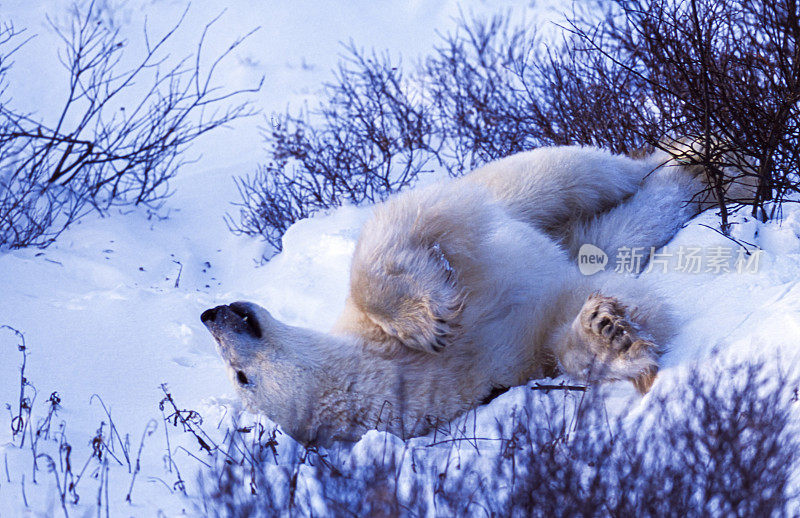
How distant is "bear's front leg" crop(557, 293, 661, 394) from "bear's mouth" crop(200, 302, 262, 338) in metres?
1.22

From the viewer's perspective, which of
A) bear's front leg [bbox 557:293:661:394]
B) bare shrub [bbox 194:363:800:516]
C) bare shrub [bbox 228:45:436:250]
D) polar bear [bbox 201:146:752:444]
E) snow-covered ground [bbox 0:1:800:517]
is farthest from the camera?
bare shrub [bbox 228:45:436:250]

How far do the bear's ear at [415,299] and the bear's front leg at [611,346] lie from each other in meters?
0.47

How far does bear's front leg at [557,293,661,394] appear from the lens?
2844mm

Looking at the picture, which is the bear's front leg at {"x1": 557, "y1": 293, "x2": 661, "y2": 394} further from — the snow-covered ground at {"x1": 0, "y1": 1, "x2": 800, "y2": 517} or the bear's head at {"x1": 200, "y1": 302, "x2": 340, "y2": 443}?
the bear's head at {"x1": 200, "y1": 302, "x2": 340, "y2": 443}

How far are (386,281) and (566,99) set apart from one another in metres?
2.96

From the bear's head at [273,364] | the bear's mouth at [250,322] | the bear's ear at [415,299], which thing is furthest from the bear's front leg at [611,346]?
the bear's mouth at [250,322]

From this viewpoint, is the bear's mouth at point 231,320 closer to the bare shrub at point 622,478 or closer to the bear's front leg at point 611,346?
the bare shrub at point 622,478

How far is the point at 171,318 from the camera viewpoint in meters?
4.40

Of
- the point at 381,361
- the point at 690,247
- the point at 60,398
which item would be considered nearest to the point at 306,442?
the point at 381,361

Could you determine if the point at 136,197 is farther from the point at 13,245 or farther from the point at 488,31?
the point at 488,31

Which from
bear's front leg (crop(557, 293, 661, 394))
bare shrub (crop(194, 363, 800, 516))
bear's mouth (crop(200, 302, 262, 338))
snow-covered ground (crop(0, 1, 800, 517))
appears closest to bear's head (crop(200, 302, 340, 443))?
bear's mouth (crop(200, 302, 262, 338))

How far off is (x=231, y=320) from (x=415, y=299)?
2.32 ft

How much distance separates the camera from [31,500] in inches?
89.7

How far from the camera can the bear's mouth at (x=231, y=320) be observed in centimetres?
305
